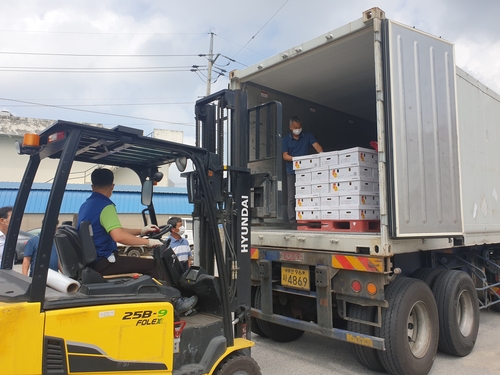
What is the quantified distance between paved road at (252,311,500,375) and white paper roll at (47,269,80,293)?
2.58m

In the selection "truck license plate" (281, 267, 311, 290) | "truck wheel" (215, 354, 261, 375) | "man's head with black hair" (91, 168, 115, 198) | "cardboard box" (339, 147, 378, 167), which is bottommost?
"truck wheel" (215, 354, 261, 375)

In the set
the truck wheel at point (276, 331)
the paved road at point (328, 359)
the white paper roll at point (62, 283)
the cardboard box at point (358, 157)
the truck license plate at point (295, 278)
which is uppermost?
the cardboard box at point (358, 157)

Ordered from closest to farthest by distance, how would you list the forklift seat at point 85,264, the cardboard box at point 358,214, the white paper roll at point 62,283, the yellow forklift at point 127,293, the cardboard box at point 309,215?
the yellow forklift at point 127,293, the white paper roll at point 62,283, the forklift seat at point 85,264, the cardboard box at point 358,214, the cardboard box at point 309,215

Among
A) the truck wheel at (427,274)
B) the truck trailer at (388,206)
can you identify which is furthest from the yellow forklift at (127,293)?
the truck wheel at (427,274)

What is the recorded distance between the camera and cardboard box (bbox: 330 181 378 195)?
15.3 ft

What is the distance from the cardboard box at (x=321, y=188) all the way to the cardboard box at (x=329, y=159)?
0.24 m

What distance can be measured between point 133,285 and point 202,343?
0.76m

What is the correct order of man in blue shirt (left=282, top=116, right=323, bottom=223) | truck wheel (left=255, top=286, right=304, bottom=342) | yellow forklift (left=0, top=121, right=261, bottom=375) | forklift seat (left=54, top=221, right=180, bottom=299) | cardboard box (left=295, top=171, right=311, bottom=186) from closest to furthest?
1. yellow forklift (left=0, top=121, right=261, bottom=375)
2. forklift seat (left=54, top=221, right=180, bottom=299)
3. cardboard box (left=295, top=171, right=311, bottom=186)
4. truck wheel (left=255, top=286, right=304, bottom=342)
5. man in blue shirt (left=282, top=116, right=323, bottom=223)

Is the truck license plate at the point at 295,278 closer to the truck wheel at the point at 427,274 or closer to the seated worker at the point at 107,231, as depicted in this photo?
the truck wheel at the point at 427,274

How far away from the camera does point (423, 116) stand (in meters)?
4.48

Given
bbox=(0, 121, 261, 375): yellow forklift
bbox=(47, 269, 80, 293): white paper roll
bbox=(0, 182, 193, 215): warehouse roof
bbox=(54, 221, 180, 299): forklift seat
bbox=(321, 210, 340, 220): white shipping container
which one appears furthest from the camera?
bbox=(0, 182, 193, 215): warehouse roof

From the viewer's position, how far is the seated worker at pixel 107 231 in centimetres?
315

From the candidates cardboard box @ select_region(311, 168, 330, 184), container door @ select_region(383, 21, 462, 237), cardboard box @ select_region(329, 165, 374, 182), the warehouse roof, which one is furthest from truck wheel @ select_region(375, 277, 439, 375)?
the warehouse roof

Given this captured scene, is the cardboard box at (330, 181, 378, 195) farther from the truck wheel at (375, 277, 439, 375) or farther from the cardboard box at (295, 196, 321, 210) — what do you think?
the truck wheel at (375, 277, 439, 375)
